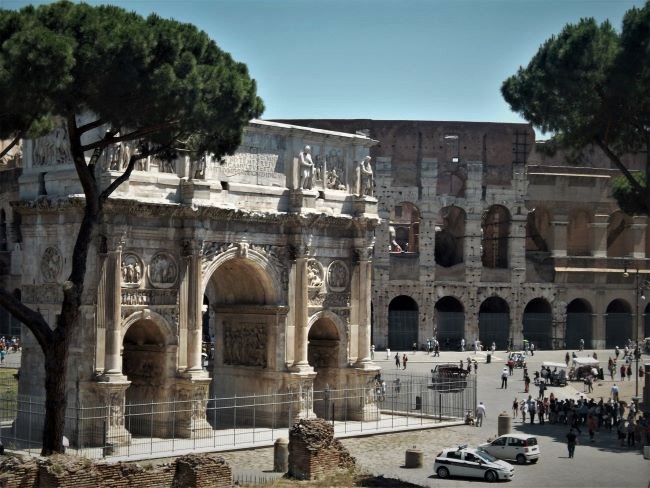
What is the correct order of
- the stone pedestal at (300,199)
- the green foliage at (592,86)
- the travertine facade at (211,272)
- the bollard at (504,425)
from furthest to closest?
the stone pedestal at (300,199)
the bollard at (504,425)
the green foliage at (592,86)
the travertine facade at (211,272)

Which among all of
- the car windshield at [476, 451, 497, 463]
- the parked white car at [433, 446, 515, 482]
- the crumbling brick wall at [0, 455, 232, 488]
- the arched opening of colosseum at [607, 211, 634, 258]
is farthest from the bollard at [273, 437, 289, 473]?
the arched opening of colosseum at [607, 211, 634, 258]

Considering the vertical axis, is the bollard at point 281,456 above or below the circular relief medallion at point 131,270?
below

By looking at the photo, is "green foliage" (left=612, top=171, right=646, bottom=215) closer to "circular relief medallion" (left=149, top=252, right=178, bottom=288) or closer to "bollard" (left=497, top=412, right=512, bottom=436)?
"bollard" (left=497, top=412, right=512, bottom=436)

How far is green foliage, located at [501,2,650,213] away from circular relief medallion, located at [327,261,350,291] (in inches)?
284

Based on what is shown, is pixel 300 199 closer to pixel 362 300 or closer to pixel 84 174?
pixel 362 300

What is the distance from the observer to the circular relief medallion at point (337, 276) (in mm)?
35781

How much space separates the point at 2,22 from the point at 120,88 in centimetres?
269

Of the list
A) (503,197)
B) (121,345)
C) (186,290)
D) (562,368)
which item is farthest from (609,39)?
(503,197)

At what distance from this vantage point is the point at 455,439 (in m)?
33.3

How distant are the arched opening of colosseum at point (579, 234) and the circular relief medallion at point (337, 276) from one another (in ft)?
107

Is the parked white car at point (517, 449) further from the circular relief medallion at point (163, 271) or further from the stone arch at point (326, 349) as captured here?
the circular relief medallion at point (163, 271)

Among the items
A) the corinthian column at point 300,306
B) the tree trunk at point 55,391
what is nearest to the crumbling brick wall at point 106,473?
the tree trunk at point 55,391

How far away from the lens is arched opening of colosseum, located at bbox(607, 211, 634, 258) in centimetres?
6569

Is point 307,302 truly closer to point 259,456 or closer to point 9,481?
point 259,456
